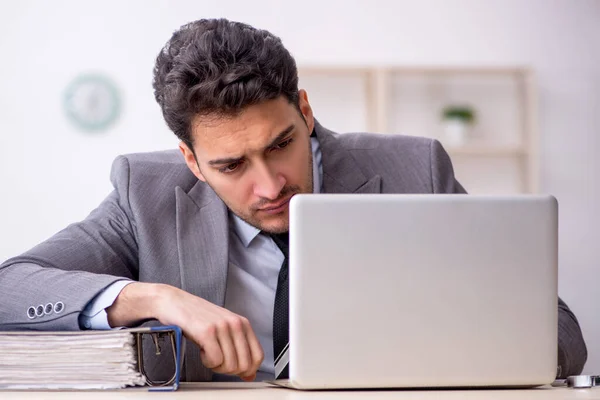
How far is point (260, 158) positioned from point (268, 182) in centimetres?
5

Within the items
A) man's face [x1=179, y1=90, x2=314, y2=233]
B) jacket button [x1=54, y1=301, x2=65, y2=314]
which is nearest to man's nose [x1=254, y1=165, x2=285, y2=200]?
man's face [x1=179, y1=90, x2=314, y2=233]

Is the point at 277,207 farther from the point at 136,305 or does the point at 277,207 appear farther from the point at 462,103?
the point at 462,103

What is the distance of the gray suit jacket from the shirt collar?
3 centimetres

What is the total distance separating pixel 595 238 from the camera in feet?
15.1

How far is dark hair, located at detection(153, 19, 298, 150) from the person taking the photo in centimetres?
163

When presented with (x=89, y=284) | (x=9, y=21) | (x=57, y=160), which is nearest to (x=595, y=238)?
(x=57, y=160)

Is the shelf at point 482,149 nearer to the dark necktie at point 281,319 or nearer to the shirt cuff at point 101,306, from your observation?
the dark necktie at point 281,319

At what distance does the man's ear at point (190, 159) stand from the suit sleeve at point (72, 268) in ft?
0.47

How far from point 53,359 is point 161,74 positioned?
0.76 metres

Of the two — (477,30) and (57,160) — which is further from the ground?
(477,30)

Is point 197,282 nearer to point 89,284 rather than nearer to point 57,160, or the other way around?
point 89,284

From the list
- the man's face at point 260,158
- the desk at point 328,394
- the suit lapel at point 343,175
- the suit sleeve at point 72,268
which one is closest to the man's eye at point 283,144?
the man's face at point 260,158

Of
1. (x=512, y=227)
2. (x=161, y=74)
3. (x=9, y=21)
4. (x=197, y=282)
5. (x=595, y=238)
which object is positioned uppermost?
(x=9, y=21)

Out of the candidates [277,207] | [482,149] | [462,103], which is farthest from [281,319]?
[462,103]
